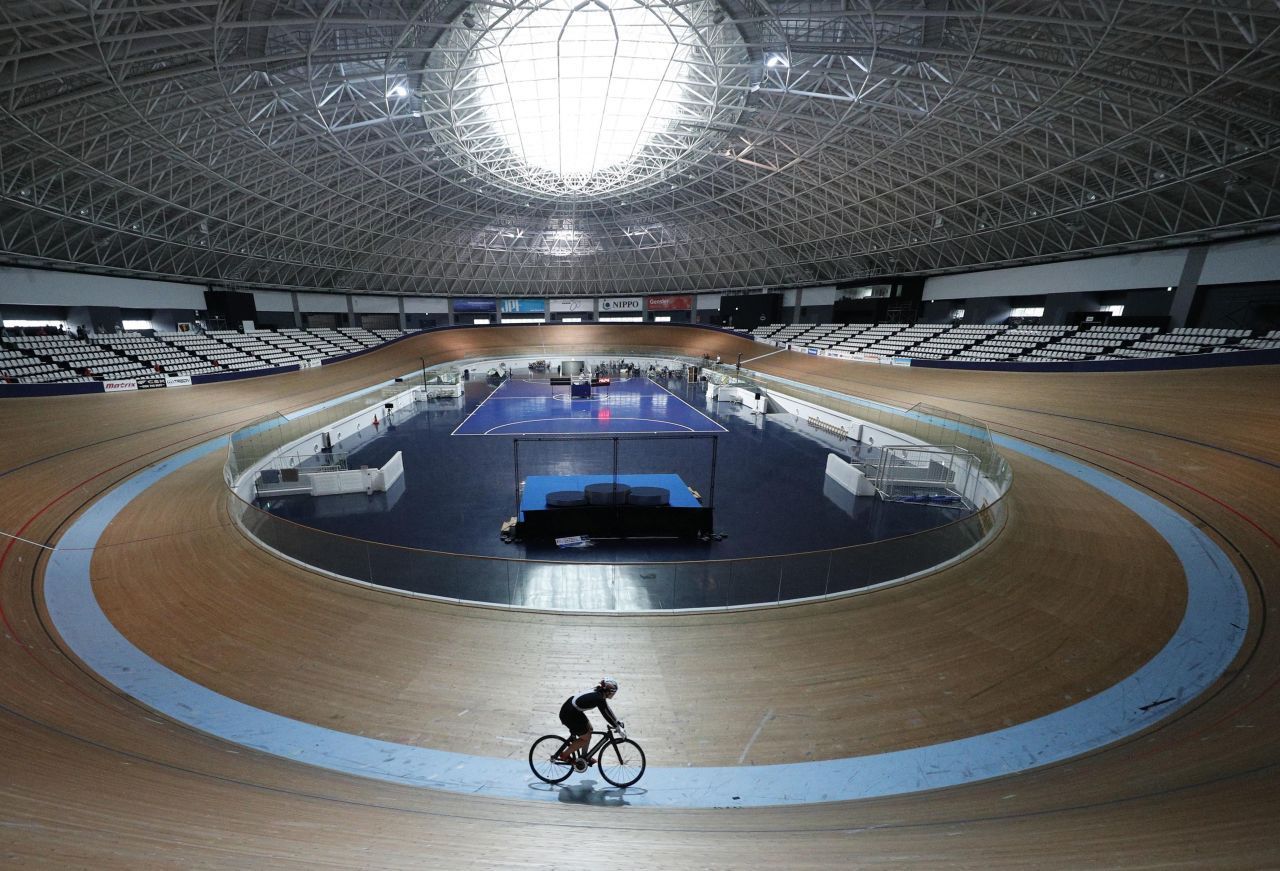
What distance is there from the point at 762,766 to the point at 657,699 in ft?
4.61

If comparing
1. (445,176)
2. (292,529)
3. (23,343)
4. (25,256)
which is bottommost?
(292,529)

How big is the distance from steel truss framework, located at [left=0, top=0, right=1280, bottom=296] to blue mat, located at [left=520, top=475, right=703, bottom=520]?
1316 cm

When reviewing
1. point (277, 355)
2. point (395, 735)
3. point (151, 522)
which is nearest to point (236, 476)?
point (151, 522)

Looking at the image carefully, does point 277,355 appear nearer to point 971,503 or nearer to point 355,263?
point 355,263

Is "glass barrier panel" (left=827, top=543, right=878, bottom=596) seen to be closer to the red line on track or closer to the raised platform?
the raised platform

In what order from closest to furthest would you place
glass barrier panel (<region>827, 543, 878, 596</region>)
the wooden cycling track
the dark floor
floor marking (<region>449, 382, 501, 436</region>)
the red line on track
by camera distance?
the wooden cycling track → the red line on track → glass barrier panel (<region>827, 543, 878, 596</region>) → the dark floor → floor marking (<region>449, 382, 501, 436</region>)

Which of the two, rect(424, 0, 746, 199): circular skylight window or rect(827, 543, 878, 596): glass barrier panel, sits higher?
rect(424, 0, 746, 199): circular skylight window

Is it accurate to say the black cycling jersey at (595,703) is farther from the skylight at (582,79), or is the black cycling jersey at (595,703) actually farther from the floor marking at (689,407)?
the floor marking at (689,407)

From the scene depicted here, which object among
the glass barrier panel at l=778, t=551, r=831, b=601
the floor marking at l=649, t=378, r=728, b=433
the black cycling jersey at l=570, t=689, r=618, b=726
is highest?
the black cycling jersey at l=570, t=689, r=618, b=726

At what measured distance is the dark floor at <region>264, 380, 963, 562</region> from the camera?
36.4ft

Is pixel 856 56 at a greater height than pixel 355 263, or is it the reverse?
pixel 856 56

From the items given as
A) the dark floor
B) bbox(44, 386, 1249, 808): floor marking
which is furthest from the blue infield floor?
bbox(44, 386, 1249, 808): floor marking

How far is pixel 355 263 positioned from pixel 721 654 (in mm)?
51004

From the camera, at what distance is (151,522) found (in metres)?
9.93
